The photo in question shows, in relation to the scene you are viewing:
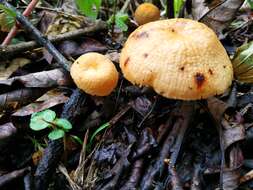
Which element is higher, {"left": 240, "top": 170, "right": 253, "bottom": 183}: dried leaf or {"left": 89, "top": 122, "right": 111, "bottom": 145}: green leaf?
{"left": 89, "top": 122, "right": 111, "bottom": 145}: green leaf

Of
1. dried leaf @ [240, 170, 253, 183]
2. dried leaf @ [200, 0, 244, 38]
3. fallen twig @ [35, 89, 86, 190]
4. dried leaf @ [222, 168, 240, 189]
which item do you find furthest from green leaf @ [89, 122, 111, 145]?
dried leaf @ [200, 0, 244, 38]

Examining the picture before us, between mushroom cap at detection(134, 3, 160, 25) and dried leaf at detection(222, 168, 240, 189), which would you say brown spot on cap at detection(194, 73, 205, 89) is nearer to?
dried leaf at detection(222, 168, 240, 189)

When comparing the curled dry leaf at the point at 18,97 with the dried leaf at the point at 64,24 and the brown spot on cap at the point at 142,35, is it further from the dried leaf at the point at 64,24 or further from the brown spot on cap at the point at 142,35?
the brown spot on cap at the point at 142,35

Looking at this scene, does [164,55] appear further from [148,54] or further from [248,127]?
[248,127]

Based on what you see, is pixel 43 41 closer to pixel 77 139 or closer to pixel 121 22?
pixel 121 22

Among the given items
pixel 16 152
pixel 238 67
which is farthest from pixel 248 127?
pixel 16 152

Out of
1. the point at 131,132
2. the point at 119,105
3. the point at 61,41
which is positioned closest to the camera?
the point at 131,132
